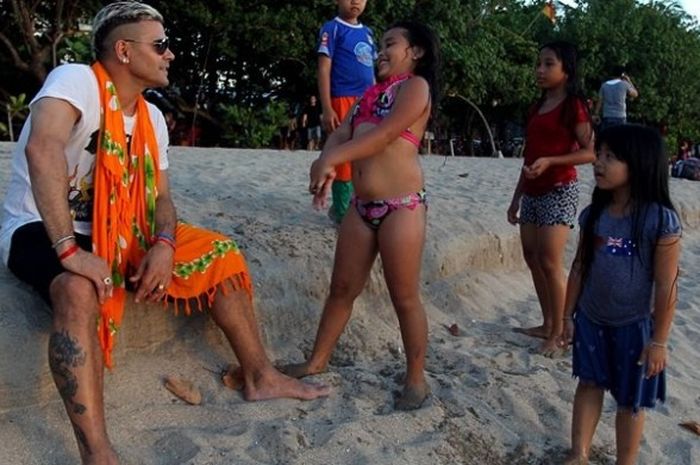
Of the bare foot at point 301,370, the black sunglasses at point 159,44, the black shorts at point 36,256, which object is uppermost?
the black sunglasses at point 159,44

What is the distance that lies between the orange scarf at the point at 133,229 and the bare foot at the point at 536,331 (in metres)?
2.04

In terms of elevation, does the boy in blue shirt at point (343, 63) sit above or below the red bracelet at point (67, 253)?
above

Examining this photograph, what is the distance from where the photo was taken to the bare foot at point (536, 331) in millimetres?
4523

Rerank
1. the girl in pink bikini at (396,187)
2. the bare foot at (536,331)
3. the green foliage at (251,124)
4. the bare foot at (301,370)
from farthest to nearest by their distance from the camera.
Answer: the green foliage at (251,124)
the bare foot at (536,331)
the bare foot at (301,370)
the girl in pink bikini at (396,187)

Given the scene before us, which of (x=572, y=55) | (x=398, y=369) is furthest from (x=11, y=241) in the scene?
(x=572, y=55)

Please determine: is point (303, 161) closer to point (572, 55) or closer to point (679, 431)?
point (572, 55)

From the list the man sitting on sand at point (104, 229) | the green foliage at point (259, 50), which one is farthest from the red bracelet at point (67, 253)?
the green foliage at point (259, 50)

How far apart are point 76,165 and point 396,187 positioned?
50.2 inches

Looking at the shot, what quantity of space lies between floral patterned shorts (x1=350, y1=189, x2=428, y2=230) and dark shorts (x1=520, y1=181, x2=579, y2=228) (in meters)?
1.20

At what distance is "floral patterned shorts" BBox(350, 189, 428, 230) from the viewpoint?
324cm

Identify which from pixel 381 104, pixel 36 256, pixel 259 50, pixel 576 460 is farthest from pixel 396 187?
pixel 259 50

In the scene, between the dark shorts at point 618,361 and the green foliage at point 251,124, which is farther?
the green foliage at point 251,124

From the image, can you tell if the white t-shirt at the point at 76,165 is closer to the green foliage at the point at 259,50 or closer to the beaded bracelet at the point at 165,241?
the beaded bracelet at the point at 165,241

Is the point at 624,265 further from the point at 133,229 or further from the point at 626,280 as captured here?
the point at 133,229
